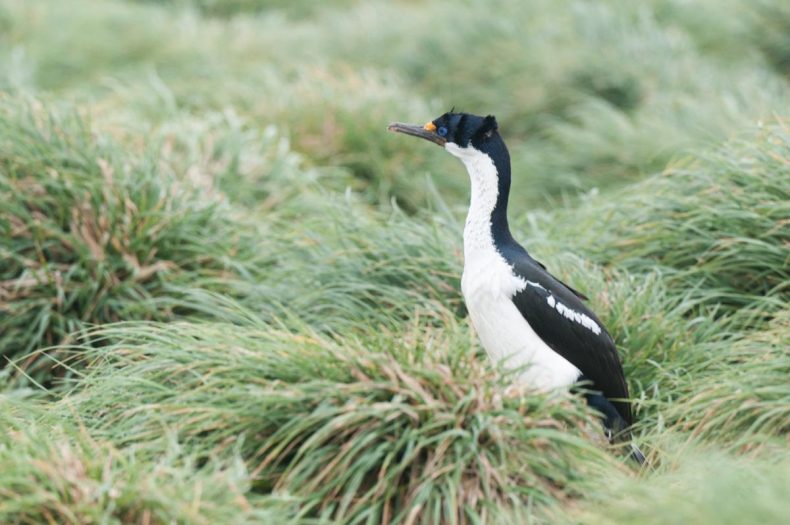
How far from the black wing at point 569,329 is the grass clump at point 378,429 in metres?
0.32

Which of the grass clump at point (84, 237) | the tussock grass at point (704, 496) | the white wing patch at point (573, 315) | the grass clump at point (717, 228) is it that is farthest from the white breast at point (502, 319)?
the grass clump at point (84, 237)

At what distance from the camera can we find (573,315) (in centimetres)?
403

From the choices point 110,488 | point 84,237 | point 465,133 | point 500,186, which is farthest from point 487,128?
point 84,237

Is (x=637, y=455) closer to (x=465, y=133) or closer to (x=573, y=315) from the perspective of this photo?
(x=573, y=315)

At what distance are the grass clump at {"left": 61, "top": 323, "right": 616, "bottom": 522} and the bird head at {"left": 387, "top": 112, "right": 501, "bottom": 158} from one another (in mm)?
772

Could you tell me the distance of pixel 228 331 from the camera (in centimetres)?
399

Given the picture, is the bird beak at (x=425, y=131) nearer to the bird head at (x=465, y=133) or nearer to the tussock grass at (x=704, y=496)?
the bird head at (x=465, y=133)

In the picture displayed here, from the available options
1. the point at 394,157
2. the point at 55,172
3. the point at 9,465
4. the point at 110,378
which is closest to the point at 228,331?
the point at 110,378

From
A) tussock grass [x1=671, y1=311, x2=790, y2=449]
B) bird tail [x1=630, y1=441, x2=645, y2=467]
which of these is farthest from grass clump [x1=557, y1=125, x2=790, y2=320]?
bird tail [x1=630, y1=441, x2=645, y2=467]

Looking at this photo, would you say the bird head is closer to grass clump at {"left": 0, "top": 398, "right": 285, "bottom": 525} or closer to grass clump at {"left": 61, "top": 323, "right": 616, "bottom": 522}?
grass clump at {"left": 61, "top": 323, "right": 616, "bottom": 522}

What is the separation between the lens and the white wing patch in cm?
400

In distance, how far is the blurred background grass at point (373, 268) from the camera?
3.37m

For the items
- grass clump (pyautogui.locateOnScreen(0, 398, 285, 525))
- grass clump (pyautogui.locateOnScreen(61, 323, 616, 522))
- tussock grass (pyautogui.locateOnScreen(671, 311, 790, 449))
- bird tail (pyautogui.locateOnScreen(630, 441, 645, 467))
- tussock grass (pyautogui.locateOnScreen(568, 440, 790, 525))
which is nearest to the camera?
tussock grass (pyautogui.locateOnScreen(568, 440, 790, 525))

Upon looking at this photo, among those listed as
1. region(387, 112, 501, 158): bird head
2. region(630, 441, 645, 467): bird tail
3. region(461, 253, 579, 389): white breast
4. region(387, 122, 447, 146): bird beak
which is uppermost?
region(387, 112, 501, 158): bird head
